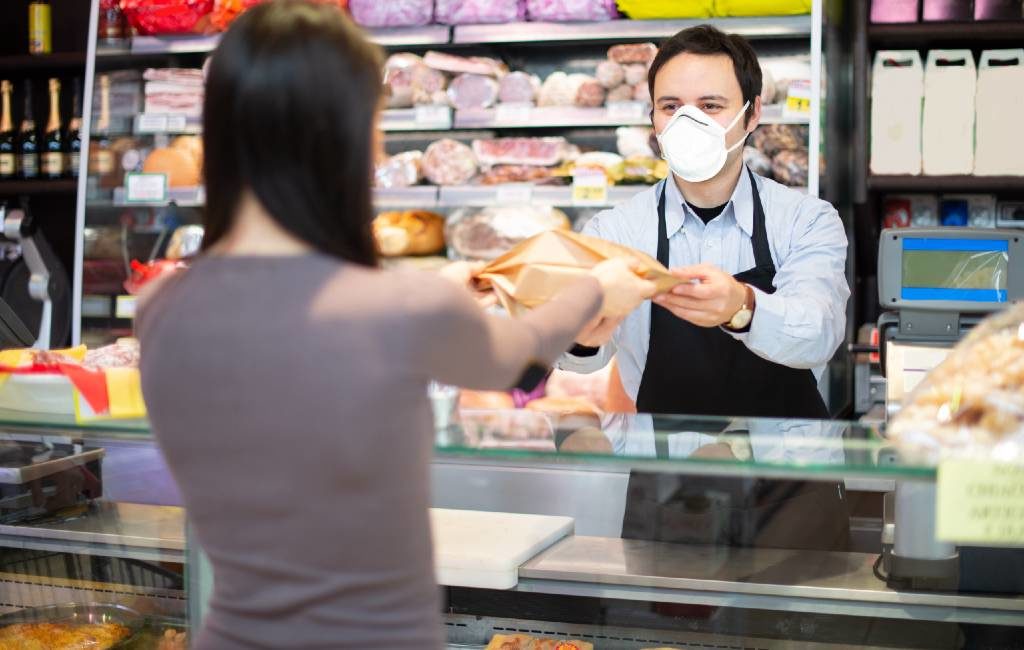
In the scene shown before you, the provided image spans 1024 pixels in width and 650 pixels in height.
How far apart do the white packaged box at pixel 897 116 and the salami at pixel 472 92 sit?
1.43 meters

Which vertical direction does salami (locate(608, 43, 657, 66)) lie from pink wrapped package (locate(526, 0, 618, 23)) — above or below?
below

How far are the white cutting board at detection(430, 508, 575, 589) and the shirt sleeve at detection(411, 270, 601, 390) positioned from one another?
539mm

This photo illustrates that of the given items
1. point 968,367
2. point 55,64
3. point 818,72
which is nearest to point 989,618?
point 968,367

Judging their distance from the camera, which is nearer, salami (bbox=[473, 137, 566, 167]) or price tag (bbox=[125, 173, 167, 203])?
salami (bbox=[473, 137, 566, 167])

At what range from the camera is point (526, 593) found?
1806 millimetres

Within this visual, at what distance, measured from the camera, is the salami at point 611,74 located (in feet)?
14.5

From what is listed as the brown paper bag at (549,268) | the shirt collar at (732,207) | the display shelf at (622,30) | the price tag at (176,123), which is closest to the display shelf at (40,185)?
the price tag at (176,123)

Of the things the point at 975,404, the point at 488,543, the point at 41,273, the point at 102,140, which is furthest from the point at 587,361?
the point at 41,273

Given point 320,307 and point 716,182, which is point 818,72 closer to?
point 716,182

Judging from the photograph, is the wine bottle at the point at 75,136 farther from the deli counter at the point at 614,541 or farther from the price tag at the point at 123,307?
the deli counter at the point at 614,541

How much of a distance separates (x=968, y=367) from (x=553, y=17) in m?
3.22

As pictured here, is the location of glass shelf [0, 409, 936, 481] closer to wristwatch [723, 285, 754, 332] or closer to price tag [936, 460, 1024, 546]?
price tag [936, 460, 1024, 546]

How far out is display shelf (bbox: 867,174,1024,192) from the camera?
419cm

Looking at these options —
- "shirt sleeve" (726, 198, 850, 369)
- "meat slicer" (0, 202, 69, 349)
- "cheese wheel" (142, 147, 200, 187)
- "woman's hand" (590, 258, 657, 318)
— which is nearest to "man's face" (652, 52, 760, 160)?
"shirt sleeve" (726, 198, 850, 369)
